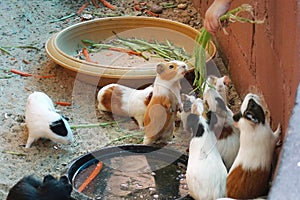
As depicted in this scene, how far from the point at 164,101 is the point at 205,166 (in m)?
0.52

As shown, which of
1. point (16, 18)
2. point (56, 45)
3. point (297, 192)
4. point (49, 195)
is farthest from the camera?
point (16, 18)

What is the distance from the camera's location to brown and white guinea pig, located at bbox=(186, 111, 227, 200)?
2471 mm

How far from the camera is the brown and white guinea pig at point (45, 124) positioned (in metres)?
3.01

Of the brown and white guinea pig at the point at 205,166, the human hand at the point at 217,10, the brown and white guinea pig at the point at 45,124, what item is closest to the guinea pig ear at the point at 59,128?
the brown and white guinea pig at the point at 45,124

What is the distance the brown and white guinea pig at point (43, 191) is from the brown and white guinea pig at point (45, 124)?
1.71 feet

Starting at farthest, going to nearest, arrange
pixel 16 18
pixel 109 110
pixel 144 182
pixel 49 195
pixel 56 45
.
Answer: pixel 16 18 → pixel 56 45 → pixel 109 110 → pixel 144 182 → pixel 49 195

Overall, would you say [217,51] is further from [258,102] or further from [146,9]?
[258,102]

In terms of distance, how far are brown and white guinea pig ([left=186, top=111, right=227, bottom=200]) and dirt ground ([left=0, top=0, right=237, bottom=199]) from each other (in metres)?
0.44

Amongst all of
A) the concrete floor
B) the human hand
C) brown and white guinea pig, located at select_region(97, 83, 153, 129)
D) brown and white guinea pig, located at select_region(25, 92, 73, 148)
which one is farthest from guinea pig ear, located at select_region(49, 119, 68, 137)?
the concrete floor

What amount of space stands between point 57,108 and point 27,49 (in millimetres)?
900

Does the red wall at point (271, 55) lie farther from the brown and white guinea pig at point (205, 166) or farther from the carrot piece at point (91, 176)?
the carrot piece at point (91, 176)

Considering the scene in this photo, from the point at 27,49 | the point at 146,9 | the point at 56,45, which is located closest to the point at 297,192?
the point at 56,45

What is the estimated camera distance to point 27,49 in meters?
4.23

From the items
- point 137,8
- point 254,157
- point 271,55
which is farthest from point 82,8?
point 254,157
